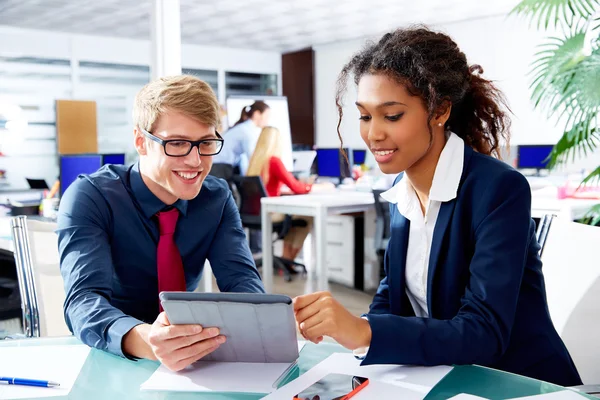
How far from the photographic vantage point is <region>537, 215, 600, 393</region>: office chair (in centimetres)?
157

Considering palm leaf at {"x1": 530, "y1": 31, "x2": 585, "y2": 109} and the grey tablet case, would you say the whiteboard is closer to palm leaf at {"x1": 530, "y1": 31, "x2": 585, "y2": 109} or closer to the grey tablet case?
palm leaf at {"x1": 530, "y1": 31, "x2": 585, "y2": 109}

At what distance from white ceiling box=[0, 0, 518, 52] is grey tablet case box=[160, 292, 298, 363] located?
7.13 meters

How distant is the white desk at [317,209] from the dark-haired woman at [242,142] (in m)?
0.97

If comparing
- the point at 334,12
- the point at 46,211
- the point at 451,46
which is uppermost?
the point at 334,12

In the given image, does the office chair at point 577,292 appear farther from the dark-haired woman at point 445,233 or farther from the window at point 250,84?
the window at point 250,84

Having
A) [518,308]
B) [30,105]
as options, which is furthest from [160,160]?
[30,105]

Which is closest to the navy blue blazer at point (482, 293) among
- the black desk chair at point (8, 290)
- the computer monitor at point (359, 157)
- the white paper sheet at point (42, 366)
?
the white paper sheet at point (42, 366)

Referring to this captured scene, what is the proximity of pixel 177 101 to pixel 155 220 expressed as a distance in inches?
12.8

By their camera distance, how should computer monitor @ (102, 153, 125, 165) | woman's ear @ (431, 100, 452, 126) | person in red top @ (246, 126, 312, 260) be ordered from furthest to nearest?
person in red top @ (246, 126, 312, 260), computer monitor @ (102, 153, 125, 165), woman's ear @ (431, 100, 452, 126)

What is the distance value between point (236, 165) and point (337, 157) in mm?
1343

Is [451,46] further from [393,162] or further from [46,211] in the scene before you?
[46,211]

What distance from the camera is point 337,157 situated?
6.75 metres

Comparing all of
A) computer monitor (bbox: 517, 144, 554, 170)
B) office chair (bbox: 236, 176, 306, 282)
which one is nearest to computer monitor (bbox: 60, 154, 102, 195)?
office chair (bbox: 236, 176, 306, 282)

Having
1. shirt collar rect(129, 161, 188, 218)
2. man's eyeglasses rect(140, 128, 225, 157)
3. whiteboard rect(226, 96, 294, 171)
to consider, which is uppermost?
whiteboard rect(226, 96, 294, 171)
